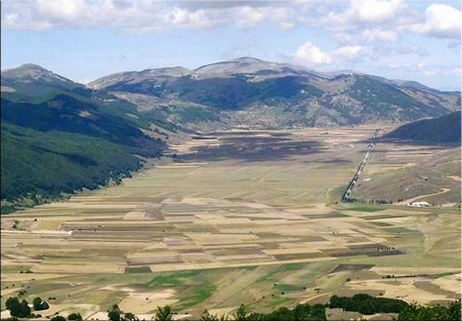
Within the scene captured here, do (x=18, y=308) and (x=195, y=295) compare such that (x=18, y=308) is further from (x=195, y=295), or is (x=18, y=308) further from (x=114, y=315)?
(x=195, y=295)

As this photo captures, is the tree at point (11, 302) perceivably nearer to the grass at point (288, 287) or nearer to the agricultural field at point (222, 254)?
the agricultural field at point (222, 254)

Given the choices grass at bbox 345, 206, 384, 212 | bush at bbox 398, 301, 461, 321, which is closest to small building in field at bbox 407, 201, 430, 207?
grass at bbox 345, 206, 384, 212

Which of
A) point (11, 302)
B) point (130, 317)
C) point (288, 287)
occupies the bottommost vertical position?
point (288, 287)

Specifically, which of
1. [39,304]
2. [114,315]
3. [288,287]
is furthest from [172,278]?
[114,315]

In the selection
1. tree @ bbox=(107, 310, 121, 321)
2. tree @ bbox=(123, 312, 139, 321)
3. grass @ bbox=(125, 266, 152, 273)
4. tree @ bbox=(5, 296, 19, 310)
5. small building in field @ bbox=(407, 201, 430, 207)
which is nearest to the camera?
tree @ bbox=(123, 312, 139, 321)

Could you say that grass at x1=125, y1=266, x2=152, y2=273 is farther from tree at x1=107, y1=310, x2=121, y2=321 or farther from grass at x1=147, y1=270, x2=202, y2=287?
tree at x1=107, y1=310, x2=121, y2=321

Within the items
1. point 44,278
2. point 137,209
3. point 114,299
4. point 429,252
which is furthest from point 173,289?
point 137,209
